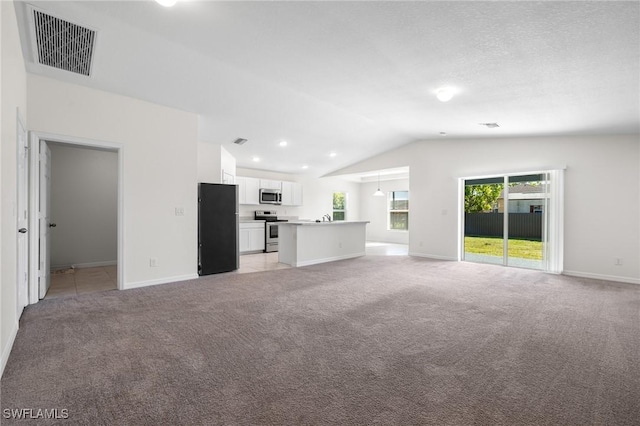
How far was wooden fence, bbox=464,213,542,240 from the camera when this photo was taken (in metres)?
6.02

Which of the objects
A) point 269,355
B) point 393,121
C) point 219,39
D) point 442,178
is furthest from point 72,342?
point 442,178

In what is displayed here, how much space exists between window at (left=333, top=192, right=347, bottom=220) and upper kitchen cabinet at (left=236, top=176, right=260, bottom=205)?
3.70m

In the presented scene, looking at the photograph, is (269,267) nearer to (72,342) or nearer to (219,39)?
(72,342)

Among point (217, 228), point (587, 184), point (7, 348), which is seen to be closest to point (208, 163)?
point (217, 228)

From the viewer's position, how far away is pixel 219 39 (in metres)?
3.21

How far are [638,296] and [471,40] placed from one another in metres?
4.25

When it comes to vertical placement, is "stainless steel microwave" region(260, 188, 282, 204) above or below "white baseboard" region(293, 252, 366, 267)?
above

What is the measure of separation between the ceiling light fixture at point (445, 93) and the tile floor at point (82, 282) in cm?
533

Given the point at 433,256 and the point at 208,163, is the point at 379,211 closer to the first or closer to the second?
the point at 433,256

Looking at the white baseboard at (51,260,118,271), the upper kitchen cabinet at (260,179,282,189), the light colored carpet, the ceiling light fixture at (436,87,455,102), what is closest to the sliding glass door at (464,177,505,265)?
the light colored carpet

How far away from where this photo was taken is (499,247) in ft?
21.5

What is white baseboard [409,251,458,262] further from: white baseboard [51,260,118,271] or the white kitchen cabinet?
white baseboard [51,260,118,271]

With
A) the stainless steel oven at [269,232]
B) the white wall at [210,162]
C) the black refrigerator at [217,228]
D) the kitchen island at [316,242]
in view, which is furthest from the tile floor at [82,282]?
the stainless steel oven at [269,232]

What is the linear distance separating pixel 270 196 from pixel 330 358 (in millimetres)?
7084
